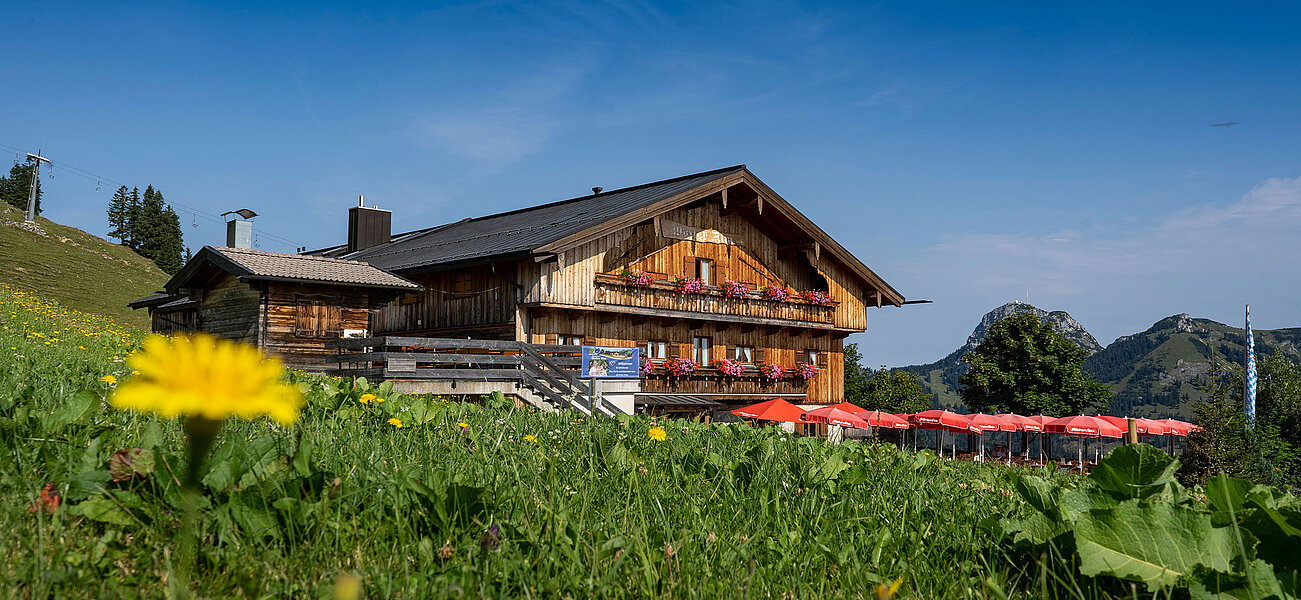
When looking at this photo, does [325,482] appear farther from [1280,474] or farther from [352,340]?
[1280,474]

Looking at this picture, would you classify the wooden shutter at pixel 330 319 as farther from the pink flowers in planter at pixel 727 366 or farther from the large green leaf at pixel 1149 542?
the large green leaf at pixel 1149 542

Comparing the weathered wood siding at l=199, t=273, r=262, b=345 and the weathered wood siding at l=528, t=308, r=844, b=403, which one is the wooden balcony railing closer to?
the weathered wood siding at l=528, t=308, r=844, b=403

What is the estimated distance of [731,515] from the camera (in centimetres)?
317

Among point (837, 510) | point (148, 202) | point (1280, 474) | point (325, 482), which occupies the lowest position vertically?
point (1280, 474)

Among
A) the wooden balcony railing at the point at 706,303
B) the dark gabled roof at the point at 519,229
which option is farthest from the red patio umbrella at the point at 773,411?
the dark gabled roof at the point at 519,229

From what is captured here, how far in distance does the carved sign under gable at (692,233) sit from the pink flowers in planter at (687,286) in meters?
1.48

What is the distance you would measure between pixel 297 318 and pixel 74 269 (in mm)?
47019

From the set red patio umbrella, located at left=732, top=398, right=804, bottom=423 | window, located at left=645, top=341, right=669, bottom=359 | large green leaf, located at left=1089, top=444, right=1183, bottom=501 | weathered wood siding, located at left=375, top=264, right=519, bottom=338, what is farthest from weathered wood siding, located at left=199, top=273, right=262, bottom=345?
large green leaf, located at left=1089, top=444, right=1183, bottom=501

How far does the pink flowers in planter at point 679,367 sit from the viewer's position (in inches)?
1021

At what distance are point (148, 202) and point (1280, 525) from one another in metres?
106

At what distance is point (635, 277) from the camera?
25.1 m

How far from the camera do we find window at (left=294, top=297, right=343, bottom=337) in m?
21.2

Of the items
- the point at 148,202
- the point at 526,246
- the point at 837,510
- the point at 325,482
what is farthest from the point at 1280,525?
the point at 148,202

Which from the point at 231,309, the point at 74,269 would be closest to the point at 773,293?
the point at 231,309
